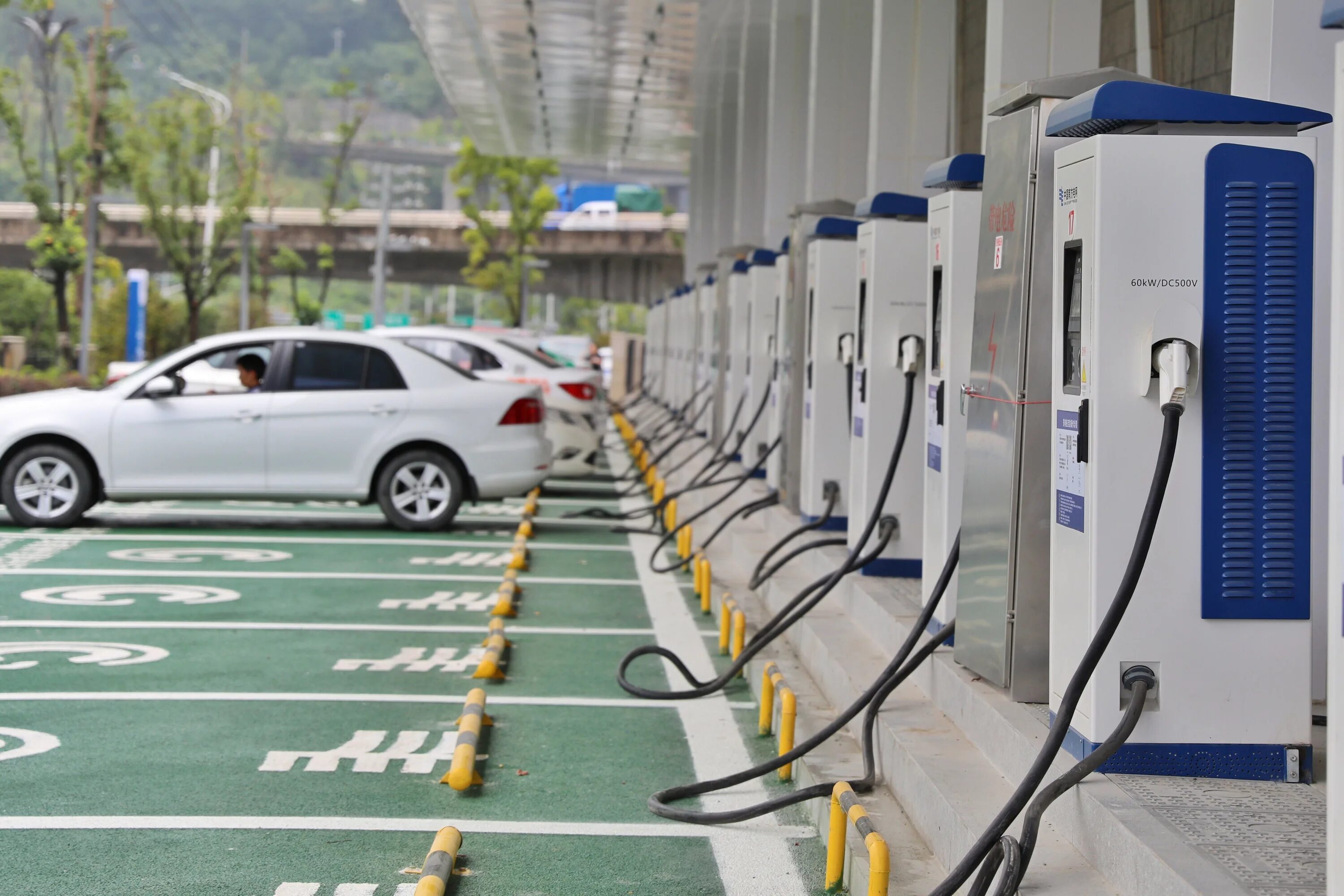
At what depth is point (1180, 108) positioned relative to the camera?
4492 millimetres

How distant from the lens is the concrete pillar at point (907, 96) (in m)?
10.9

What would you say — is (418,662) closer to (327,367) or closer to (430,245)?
(327,367)

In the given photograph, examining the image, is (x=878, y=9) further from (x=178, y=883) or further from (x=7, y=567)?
(x=178, y=883)

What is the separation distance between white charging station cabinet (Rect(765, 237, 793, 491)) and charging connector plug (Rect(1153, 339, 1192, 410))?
6.92 meters

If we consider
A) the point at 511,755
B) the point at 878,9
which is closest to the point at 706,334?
the point at 878,9

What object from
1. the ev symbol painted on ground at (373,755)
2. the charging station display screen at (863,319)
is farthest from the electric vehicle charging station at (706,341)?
the ev symbol painted on ground at (373,755)

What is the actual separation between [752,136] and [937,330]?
14.9 metres

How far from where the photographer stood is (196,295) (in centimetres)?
4331

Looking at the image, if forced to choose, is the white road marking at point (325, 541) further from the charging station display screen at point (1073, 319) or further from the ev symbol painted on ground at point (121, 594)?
the charging station display screen at point (1073, 319)

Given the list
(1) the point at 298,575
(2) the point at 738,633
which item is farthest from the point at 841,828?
(1) the point at 298,575

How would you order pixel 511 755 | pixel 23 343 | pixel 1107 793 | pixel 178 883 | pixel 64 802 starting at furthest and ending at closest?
pixel 23 343, pixel 511 755, pixel 64 802, pixel 178 883, pixel 1107 793

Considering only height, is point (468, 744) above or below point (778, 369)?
below

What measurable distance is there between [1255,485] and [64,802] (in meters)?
4.03

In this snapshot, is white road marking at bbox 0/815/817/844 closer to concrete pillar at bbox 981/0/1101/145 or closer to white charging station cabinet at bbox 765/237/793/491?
concrete pillar at bbox 981/0/1101/145
